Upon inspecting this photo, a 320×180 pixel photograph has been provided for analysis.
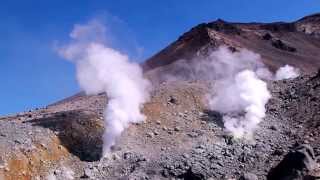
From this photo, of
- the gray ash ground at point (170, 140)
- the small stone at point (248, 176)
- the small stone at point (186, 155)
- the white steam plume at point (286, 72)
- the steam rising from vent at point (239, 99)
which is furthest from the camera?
the white steam plume at point (286, 72)

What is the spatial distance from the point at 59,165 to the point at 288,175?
35.0 ft

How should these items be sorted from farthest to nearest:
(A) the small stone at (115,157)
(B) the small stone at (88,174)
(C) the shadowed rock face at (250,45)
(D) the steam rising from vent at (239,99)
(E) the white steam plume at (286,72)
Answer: (C) the shadowed rock face at (250,45), (E) the white steam plume at (286,72), (D) the steam rising from vent at (239,99), (A) the small stone at (115,157), (B) the small stone at (88,174)

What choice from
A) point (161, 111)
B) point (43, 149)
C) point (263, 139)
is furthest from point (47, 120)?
point (263, 139)

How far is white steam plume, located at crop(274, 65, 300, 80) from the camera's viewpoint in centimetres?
4747

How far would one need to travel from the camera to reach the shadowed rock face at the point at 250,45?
52075mm

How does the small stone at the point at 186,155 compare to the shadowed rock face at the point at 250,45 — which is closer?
the small stone at the point at 186,155

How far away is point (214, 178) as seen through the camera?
1094 inches

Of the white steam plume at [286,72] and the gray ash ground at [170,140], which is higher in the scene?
the white steam plume at [286,72]

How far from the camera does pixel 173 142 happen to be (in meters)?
31.7

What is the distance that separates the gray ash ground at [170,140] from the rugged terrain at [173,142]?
0.05 meters

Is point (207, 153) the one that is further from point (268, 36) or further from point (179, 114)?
point (268, 36)

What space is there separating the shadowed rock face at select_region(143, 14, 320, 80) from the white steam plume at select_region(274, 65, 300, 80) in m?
0.79

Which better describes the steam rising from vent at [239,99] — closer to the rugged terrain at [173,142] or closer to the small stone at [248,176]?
the rugged terrain at [173,142]

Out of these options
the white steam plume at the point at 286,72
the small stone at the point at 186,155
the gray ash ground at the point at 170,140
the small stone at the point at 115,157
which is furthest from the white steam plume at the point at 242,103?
the white steam plume at the point at 286,72
